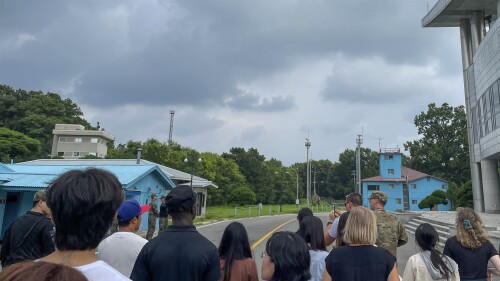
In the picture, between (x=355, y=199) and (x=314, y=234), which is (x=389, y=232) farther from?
(x=314, y=234)

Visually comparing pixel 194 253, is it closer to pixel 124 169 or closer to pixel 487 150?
pixel 124 169

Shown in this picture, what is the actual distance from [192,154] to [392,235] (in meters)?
40.8

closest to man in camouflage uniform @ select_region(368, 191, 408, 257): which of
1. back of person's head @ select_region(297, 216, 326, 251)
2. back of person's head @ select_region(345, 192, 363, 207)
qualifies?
back of person's head @ select_region(345, 192, 363, 207)

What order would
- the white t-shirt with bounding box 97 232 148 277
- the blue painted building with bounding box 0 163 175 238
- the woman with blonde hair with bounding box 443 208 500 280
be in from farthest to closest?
the blue painted building with bounding box 0 163 175 238 → the woman with blonde hair with bounding box 443 208 500 280 → the white t-shirt with bounding box 97 232 148 277

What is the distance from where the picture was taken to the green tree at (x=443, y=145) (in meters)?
57.9

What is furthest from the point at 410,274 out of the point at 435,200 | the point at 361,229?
the point at 435,200

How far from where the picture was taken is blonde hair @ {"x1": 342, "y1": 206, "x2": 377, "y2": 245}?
3.04m

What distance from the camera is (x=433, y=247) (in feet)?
12.5

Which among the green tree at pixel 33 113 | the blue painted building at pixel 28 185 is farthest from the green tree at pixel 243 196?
the green tree at pixel 33 113

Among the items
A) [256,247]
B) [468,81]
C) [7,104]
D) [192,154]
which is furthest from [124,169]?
[7,104]

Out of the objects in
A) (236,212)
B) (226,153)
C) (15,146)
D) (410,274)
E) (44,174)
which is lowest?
(236,212)

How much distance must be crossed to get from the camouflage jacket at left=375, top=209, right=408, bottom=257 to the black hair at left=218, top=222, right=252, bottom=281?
6.98ft

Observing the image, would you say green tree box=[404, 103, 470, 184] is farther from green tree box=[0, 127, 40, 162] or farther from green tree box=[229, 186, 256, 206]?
green tree box=[0, 127, 40, 162]

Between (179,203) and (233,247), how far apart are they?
0.90 m
